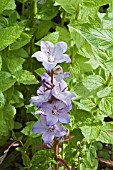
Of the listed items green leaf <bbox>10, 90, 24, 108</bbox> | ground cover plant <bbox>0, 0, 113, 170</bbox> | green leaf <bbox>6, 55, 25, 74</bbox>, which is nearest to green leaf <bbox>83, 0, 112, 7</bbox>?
ground cover plant <bbox>0, 0, 113, 170</bbox>

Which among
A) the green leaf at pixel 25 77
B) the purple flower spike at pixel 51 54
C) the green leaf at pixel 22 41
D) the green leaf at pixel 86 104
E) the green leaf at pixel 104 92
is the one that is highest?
the purple flower spike at pixel 51 54

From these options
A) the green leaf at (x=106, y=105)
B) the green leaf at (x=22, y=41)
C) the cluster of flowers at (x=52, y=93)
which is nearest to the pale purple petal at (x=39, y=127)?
the cluster of flowers at (x=52, y=93)

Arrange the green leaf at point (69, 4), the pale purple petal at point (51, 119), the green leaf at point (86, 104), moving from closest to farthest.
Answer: the pale purple petal at point (51, 119) < the green leaf at point (69, 4) < the green leaf at point (86, 104)

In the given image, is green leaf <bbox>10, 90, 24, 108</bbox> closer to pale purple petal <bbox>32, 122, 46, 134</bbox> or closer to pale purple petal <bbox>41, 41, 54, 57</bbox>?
pale purple petal <bbox>32, 122, 46, 134</bbox>

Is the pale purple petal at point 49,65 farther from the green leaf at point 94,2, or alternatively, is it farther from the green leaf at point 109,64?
the green leaf at point 94,2

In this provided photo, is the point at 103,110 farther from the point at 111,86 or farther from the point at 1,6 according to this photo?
the point at 1,6

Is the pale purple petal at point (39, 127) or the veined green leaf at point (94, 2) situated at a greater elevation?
the veined green leaf at point (94, 2)

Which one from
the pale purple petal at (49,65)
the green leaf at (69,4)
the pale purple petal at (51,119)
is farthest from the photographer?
the green leaf at (69,4)

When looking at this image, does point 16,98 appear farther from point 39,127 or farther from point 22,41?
point 39,127

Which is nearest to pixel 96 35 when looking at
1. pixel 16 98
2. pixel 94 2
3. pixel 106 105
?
pixel 94 2
